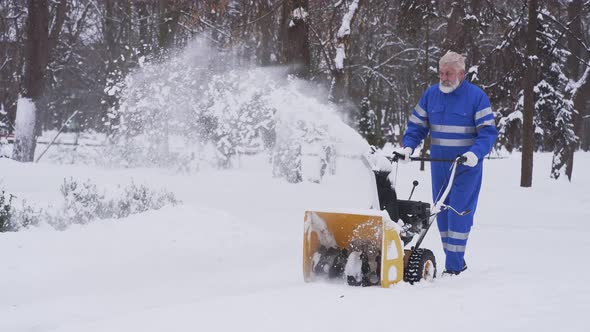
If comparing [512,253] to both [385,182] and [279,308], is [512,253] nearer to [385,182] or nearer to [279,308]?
[385,182]

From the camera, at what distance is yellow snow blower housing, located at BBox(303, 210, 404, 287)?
4883 mm

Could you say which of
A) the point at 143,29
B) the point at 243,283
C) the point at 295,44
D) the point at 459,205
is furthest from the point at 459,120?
the point at 143,29

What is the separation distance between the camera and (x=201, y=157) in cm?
1841

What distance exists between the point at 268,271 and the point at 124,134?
11953mm

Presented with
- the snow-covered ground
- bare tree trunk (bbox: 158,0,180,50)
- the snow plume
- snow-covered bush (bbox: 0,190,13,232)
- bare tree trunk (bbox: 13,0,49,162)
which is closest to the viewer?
the snow-covered ground

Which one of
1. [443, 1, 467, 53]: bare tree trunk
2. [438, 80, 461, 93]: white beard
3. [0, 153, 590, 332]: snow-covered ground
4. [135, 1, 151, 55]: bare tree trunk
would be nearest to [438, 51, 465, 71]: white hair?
[438, 80, 461, 93]: white beard

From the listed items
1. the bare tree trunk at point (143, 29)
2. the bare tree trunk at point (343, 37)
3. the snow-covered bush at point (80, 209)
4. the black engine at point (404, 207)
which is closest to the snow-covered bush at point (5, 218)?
the snow-covered bush at point (80, 209)

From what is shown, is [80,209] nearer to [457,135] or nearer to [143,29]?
[457,135]

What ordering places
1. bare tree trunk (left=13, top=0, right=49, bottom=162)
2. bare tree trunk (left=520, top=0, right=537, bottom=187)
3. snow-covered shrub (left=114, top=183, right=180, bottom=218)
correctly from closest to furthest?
snow-covered shrub (left=114, top=183, right=180, bottom=218)
bare tree trunk (left=520, top=0, right=537, bottom=187)
bare tree trunk (left=13, top=0, right=49, bottom=162)

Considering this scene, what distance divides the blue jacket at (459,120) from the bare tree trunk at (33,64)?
45.5ft

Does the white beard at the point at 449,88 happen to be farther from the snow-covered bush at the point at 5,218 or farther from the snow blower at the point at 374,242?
the snow-covered bush at the point at 5,218

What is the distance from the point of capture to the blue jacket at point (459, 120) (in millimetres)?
5559

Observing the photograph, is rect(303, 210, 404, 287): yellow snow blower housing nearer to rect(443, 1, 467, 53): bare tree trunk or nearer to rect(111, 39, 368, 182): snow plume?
rect(111, 39, 368, 182): snow plume

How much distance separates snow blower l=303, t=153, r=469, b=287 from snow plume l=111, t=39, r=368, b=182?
31.6ft
